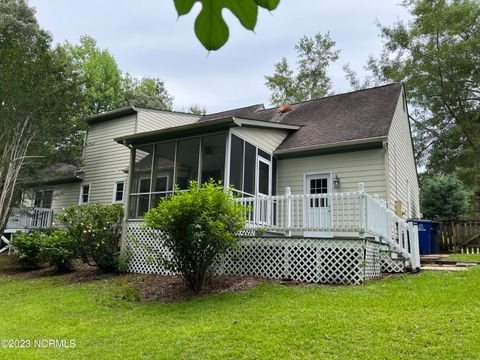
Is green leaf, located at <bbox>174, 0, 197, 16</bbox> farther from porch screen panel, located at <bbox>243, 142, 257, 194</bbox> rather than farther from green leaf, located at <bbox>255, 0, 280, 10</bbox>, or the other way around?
porch screen panel, located at <bbox>243, 142, 257, 194</bbox>

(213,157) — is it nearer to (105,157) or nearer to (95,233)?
(95,233)

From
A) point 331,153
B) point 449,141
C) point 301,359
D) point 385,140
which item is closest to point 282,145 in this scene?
point 331,153

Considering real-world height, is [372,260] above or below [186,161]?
below

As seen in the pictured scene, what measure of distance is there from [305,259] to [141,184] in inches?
211

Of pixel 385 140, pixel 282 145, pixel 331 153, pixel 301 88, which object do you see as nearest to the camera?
pixel 385 140

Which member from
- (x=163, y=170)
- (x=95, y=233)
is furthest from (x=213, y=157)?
(x=95, y=233)

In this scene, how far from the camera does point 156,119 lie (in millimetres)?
16812

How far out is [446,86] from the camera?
71.8 feet

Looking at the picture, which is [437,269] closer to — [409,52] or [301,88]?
[409,52]

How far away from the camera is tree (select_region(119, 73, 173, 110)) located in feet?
93.5

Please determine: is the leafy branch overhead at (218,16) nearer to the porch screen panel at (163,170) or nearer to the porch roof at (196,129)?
the porch roof at (196,129)

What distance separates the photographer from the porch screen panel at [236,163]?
9.53 meters

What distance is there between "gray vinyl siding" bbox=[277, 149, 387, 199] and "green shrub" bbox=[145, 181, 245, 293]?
412cm

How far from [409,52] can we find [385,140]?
16.8 metres
